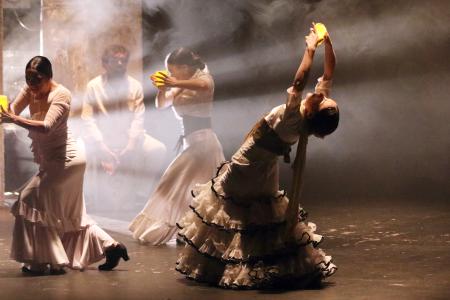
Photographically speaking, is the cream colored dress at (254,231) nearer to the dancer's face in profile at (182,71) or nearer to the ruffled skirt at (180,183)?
the ruffled skirt at (180,183)

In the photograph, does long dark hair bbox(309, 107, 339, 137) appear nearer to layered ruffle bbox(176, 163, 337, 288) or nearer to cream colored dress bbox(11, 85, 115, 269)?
layered ruffle bbox(176, 163, 337, 288)

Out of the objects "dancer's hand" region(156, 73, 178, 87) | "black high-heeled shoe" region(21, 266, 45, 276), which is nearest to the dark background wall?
"dancer's hand" region(156, 73, 178, 87)

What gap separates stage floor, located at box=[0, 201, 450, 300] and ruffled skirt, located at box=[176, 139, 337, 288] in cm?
9

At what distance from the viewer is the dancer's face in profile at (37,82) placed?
6074 millimetres

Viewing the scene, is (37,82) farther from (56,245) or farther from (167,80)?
(167,80)

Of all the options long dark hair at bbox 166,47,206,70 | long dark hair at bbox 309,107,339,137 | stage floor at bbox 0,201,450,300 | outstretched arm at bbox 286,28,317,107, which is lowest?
stage floor at bbox 0,201,450,300

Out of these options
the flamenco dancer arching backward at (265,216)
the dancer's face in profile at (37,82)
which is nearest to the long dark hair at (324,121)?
the flamenco dancer arching backward at (265,216)

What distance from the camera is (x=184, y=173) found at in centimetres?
775

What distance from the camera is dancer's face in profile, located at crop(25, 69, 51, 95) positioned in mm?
6074

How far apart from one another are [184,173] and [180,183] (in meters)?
0.08

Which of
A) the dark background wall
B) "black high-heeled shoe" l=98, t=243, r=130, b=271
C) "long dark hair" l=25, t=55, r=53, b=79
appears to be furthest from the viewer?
the dark background wall

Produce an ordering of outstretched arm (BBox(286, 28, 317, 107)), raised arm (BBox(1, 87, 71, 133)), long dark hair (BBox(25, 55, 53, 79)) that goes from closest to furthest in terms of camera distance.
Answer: outstretched arm (BBox(286, 28, 317, 107)), raised arm (BBox(1, 87, 71, 133)), long dark hair (BBox(25, 55, 53, 79))

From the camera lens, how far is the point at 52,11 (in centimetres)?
1088

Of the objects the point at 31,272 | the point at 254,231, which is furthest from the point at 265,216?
the point at 31,272
